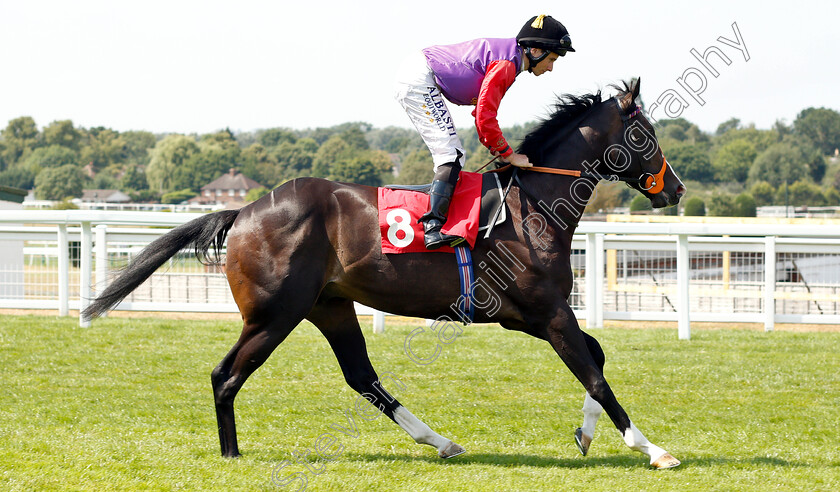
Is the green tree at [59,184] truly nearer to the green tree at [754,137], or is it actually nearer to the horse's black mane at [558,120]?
the green tree at [754,137]

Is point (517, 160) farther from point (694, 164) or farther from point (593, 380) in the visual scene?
point (694, 164)

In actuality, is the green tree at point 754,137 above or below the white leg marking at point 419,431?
above

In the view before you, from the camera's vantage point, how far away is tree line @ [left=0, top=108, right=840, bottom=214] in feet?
264

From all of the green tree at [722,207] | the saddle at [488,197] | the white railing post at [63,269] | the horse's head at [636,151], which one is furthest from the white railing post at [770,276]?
the green tree at [722,207]

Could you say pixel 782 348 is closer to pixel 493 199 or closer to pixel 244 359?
pixel 493 199

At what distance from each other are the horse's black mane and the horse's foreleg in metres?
0.92

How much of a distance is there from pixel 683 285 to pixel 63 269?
598 centimetres

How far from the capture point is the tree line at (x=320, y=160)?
80375 millimetres

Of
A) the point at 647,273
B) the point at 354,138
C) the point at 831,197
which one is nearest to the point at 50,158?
the point at 354,138

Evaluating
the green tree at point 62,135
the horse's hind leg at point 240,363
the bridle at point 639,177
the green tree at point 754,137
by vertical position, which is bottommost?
the horse's hind leg at point 240,363

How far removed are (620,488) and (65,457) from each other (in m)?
2.59

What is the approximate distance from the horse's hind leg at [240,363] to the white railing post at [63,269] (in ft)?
15.9

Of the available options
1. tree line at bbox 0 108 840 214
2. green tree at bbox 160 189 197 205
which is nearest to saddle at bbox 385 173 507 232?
tree line at bbox 0 108 840 214

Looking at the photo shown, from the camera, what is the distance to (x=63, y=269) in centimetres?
832
